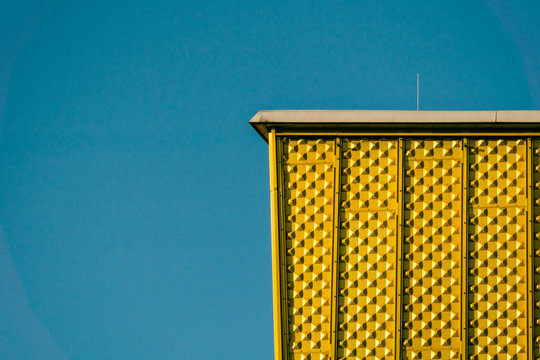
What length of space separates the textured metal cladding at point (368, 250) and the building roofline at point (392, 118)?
507 mm

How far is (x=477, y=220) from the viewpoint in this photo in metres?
13.4

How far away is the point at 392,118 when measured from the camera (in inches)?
520

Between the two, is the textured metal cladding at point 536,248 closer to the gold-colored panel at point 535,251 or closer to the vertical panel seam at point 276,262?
the gold-colored panel at point 535,251

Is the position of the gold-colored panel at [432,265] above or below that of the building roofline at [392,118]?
below

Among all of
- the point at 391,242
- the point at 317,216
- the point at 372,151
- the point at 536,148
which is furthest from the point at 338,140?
the point at 536,148

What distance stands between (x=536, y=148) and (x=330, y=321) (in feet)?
20.6

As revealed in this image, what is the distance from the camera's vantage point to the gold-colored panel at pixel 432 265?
13383 millimetres

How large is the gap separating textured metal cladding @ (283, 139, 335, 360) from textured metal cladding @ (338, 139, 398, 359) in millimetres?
354

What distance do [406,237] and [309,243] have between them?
226cm

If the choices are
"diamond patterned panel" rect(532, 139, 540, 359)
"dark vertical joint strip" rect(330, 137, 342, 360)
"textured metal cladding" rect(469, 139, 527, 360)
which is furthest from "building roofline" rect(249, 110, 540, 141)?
"diamond patterned panel" rect(532, 139, 540, 359)

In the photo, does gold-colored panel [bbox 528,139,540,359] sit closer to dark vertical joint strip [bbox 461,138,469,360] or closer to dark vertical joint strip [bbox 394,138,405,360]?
dark vertical joint strip [bbox 461,138,469,360]

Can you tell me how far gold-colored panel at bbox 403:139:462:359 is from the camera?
13.4 meters

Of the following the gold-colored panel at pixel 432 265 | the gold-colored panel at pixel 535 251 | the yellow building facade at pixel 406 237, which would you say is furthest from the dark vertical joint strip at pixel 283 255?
the gold-colored panel at pixel 535 251

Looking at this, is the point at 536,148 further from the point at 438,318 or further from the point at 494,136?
the point at 438,318
